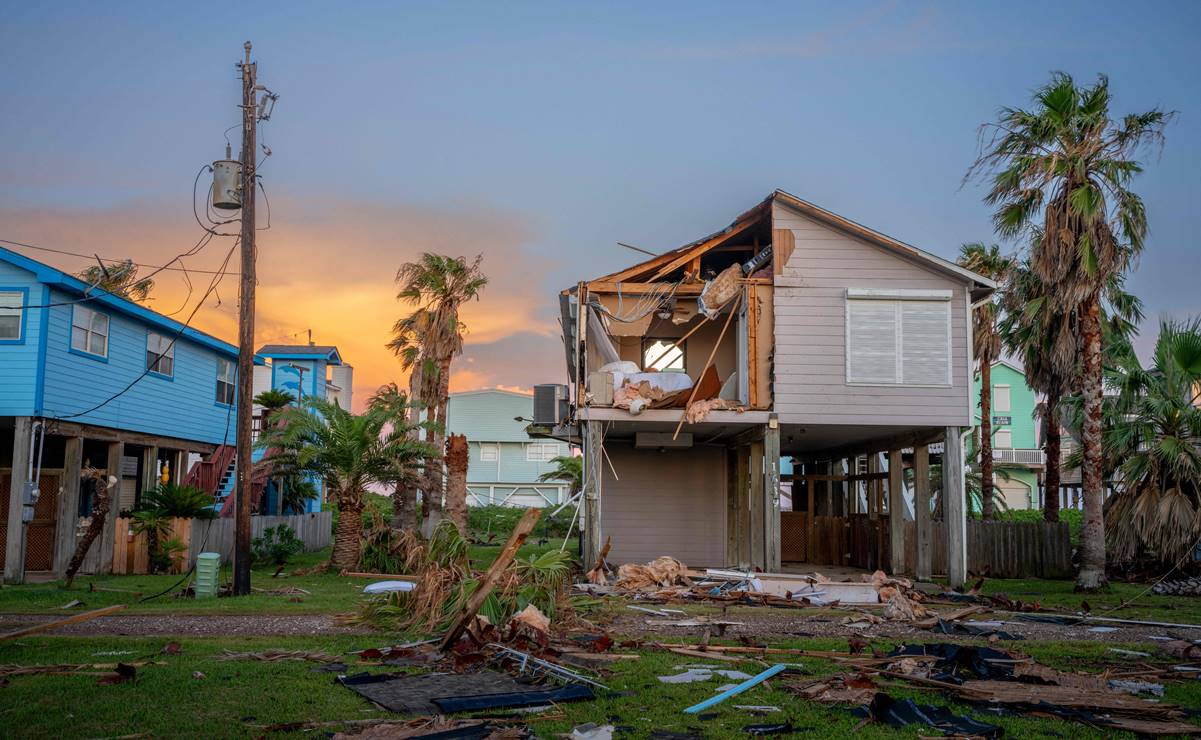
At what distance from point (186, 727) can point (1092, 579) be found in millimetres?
17249

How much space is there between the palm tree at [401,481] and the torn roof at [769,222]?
6.06m

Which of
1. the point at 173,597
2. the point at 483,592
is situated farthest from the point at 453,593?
the point at 173,597

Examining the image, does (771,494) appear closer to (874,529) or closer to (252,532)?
(874,529)

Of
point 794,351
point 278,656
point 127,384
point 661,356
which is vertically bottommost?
point 278,656

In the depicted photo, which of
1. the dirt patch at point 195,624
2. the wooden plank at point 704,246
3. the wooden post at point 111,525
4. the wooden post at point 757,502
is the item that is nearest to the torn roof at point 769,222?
the wooden plank at point 704,246

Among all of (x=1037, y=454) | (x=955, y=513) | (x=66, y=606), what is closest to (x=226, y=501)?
(x=66, y=606)

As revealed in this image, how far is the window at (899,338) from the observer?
19.6 metres

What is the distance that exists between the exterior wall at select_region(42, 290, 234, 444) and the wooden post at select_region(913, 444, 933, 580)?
14.8 metres

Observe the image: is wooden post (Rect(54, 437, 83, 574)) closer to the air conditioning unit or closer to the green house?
the air conditioning unit

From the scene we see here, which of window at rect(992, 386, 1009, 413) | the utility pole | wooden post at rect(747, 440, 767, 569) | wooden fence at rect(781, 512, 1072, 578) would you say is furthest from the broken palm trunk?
window at rect(992, 386, 1009, 413)

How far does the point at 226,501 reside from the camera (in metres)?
25.8

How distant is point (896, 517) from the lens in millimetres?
22141

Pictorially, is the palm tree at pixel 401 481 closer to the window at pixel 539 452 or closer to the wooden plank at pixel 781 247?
the wooden plank at pixel 781 247

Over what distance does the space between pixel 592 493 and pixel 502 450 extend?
121 ft
